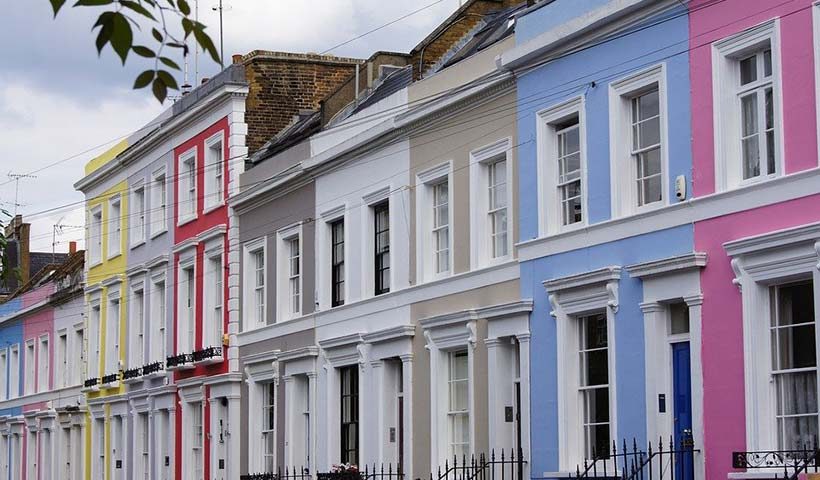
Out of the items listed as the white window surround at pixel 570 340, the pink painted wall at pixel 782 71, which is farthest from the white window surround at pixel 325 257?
the pink painted wall at pixel 782 71

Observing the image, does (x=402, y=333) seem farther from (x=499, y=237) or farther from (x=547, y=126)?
(x=547, y=126)

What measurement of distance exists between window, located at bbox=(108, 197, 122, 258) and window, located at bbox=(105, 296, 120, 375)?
4.60 ft

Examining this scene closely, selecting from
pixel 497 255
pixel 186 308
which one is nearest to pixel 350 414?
pixel 497 255

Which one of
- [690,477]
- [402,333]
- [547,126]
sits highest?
[547,126]

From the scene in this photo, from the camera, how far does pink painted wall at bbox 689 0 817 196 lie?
1681cm

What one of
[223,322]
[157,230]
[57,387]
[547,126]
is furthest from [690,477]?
[57,387]

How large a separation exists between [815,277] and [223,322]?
1997 centimetres

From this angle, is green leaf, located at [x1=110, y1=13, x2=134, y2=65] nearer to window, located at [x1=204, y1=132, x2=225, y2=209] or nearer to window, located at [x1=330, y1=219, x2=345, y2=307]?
window, located at [x1=330, y1=219, x2=345, y2=307]

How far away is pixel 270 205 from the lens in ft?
107

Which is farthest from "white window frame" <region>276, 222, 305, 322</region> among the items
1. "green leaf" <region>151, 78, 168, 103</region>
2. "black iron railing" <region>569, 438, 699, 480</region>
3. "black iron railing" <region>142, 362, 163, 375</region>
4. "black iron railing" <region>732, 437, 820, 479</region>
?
"green leaf" <region>151, 78, 168, 103</region>

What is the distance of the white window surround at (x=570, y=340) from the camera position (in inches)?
808

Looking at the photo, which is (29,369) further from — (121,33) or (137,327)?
(121,33)

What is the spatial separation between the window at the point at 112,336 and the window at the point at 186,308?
5.78 meters

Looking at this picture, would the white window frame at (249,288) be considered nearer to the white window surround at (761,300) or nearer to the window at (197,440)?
the window at (197,440)
